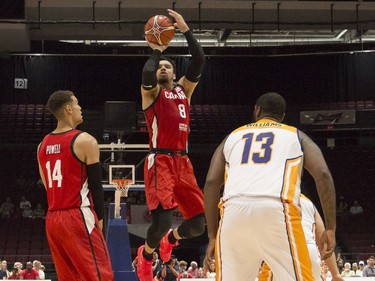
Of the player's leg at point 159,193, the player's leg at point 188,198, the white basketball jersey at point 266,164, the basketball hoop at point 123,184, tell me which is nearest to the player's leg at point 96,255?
the white basketball jersey at point 266,164

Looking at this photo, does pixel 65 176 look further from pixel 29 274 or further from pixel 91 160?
pixel 29 274

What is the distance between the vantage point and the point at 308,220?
477 cm

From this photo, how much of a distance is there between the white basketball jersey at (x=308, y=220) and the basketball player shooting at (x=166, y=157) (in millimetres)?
2162

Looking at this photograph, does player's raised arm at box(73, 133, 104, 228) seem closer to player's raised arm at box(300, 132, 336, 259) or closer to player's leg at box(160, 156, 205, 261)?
player's leg at box(160, 156, 205, 261)

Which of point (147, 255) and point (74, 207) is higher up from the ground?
point (74, 207)

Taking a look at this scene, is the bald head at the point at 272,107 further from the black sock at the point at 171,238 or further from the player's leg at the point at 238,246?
the black sock at the point at 171,238

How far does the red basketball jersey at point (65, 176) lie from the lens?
17.5 ft

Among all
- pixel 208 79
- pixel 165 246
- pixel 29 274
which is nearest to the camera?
pixel 165 246

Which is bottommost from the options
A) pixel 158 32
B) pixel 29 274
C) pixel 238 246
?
pixel 29 274

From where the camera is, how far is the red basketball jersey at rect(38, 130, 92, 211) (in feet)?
17.5

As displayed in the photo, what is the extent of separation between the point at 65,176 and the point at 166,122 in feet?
5.77

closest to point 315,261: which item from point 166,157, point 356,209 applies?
point 166,157

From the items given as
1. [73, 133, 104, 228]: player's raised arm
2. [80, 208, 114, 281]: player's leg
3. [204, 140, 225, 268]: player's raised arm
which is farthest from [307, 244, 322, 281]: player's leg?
[73, 133, 104, 228]: player's raised arm

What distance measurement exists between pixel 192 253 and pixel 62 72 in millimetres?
9295
